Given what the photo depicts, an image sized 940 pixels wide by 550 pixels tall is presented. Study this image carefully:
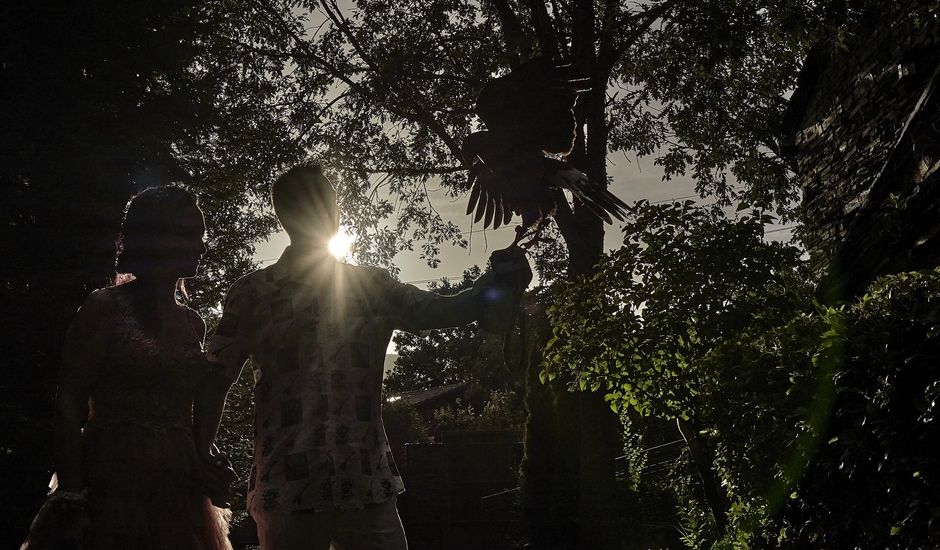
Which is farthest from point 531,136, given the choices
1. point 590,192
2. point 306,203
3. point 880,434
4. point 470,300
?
point 880,434

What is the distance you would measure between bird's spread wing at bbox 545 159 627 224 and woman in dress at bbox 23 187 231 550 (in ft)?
5.30

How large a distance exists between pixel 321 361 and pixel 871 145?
1041 cm

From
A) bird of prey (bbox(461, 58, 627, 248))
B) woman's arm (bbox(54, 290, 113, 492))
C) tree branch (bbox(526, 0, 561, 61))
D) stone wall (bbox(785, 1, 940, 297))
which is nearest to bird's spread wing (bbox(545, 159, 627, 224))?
bird of prey (bbox(461, 58, 627, 248))

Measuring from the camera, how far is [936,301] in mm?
3725

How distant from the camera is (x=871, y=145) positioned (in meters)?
10.6

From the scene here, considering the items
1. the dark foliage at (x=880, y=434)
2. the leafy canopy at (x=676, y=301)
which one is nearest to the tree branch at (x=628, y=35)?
the leafy canopy at (x=676, y=301)

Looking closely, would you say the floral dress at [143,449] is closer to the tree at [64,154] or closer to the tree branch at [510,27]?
the tree at [64,154]

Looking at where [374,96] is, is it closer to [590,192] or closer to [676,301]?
[676,301]

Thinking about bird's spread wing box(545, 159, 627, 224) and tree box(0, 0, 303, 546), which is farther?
tree box(0, 0, 303, 546)

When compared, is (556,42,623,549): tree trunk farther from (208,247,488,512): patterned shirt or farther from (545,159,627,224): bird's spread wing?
(545,159,627,224): bird's spread wing

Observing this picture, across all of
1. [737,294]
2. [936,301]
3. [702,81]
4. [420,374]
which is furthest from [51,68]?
[420,374]

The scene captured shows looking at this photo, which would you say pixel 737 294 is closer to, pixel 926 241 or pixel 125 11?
pixel 926 241

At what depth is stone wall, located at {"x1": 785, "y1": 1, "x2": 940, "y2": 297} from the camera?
659 cm

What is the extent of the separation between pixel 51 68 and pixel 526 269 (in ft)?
24.6
